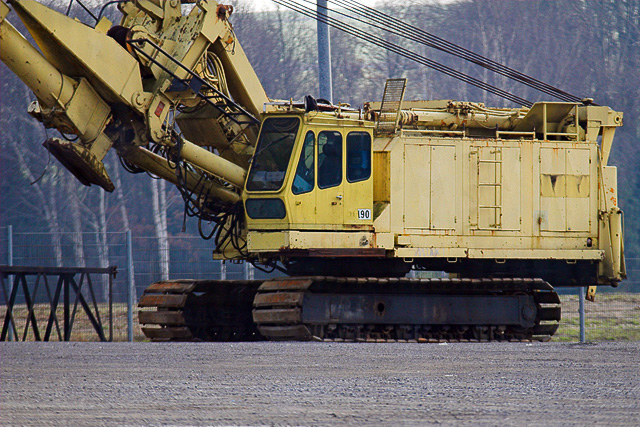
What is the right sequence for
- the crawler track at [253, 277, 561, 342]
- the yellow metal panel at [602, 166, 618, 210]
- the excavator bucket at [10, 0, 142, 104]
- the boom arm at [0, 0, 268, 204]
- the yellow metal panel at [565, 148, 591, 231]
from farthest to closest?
the yellow metal panel at [602, 166, 618, 210] < the yellow metal panel at [565, 148, 591, 231] < the crawler track at [253, 277, 561, 342] < the boom arm at [0, 0, 268, 204] < the excavator bucket at [10, 0, 142, 104]

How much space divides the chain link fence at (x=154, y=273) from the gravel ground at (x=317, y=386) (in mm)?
6726

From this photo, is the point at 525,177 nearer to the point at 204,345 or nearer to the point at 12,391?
the point at 204,345

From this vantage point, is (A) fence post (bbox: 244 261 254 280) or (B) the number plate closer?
(B) the number plate

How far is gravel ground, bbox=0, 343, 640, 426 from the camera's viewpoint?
6219 millimetres

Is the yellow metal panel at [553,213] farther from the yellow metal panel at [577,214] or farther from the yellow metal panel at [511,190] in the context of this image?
the yellow metal panel at [511,190]

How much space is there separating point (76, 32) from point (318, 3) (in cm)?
599

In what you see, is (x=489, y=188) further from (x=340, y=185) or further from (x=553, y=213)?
(x=340, y=185)

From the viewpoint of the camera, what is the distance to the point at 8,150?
38.6 meters

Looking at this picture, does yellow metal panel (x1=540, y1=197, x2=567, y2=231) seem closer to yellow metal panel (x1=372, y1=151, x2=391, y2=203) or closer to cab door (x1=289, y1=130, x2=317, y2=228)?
yellow metal panel (x1=372, y1=151, x2=391, y2=203)

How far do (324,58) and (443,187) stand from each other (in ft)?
12.2

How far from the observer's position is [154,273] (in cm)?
1894

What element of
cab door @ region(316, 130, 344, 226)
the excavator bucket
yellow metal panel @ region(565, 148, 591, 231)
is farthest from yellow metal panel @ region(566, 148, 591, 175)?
the excavator bucket

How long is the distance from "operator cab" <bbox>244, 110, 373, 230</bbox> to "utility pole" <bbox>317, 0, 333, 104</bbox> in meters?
2.25

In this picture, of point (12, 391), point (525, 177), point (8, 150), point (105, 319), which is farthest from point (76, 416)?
point (8, 150)
